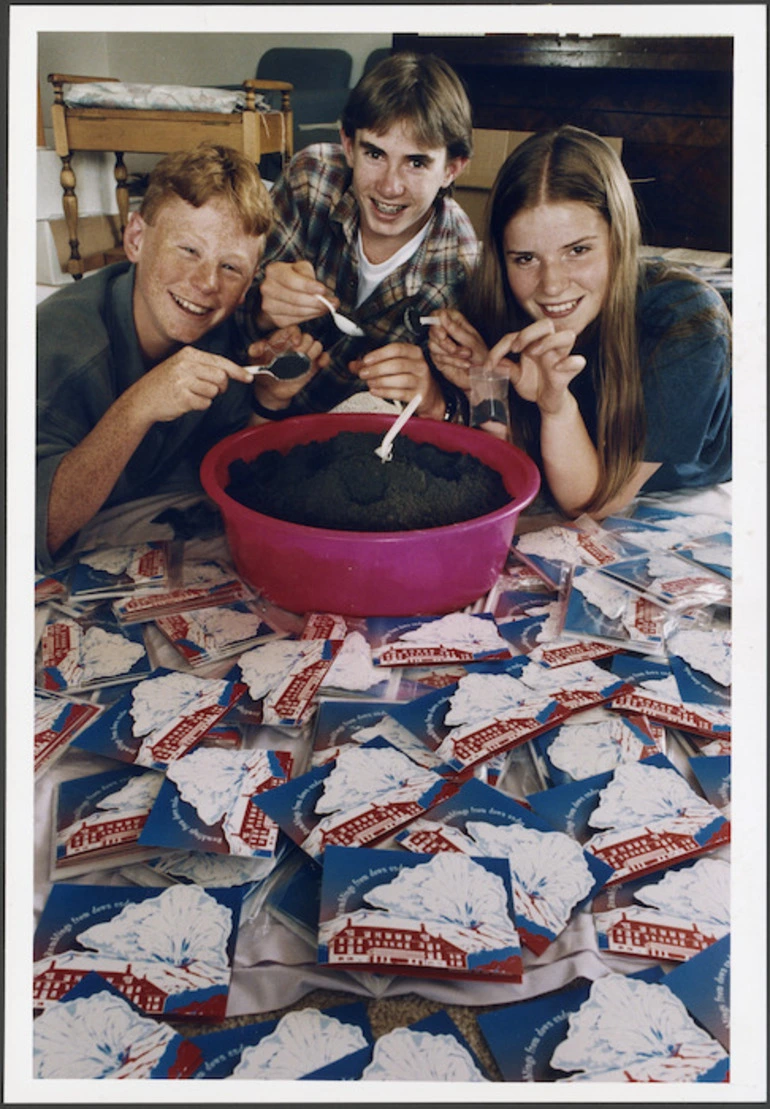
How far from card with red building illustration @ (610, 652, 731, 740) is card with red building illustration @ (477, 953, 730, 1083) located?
0.94 ft

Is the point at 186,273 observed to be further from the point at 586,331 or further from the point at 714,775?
the point at 714,775

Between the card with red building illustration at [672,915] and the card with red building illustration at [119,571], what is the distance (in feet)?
2.05

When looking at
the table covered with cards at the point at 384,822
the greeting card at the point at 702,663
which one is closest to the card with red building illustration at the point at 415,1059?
the table covered with cards at the point at 384,822

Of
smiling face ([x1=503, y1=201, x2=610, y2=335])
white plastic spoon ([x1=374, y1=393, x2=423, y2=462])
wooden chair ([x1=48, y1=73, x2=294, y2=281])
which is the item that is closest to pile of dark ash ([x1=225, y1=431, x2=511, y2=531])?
white plastic spoon ([x1=374, y1=393, x2=423, y2=462])

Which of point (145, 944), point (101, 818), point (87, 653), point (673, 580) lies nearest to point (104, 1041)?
point (145, 944)

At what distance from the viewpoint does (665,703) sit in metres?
0.91

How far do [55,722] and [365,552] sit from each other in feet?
1.20

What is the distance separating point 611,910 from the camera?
715mm

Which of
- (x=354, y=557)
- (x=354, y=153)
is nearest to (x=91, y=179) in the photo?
(x=354, y=153)

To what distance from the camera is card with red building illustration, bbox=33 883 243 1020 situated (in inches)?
25.6

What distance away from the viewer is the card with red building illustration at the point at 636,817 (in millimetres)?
752

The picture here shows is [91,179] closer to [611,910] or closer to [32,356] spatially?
[32,356]

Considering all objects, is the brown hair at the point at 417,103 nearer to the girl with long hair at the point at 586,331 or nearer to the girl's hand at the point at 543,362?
the girl with long hair at the point at 586,331

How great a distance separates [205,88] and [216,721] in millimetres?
651
